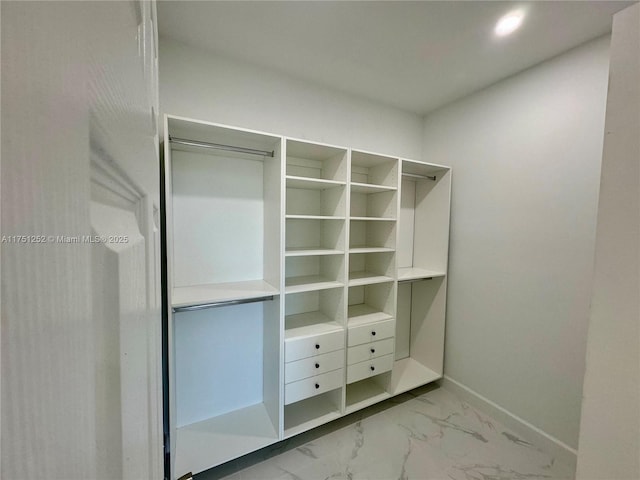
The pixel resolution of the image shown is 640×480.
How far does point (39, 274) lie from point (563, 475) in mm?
2501

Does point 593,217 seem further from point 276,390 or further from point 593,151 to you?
point 276,390

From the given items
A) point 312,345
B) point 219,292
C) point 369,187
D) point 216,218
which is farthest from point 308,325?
point 369,187

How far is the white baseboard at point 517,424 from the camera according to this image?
1.63m

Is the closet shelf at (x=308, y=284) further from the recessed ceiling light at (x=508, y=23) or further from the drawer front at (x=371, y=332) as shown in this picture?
the recessed ceiling light at (x=508, y=23)

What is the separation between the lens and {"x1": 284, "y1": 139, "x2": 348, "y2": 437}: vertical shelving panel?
164 centimetres

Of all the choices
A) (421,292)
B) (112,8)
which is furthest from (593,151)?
(112,8)

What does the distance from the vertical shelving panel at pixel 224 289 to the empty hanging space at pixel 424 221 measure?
107 cm

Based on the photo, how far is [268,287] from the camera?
1.69 m

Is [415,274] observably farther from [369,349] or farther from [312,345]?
[312,345]

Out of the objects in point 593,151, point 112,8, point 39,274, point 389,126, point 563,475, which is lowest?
point 563,475

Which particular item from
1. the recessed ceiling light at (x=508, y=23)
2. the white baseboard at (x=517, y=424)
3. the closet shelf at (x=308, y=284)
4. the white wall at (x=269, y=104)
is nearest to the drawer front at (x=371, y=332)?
the closet shelf at (x=308, y=284)

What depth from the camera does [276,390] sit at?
1663 mm

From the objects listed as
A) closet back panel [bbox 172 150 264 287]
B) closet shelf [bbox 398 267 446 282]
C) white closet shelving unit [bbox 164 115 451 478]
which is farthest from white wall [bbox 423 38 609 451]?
closet back panel [bbox 172 150 264 287]

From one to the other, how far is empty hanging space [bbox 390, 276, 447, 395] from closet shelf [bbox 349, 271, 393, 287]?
398mm
